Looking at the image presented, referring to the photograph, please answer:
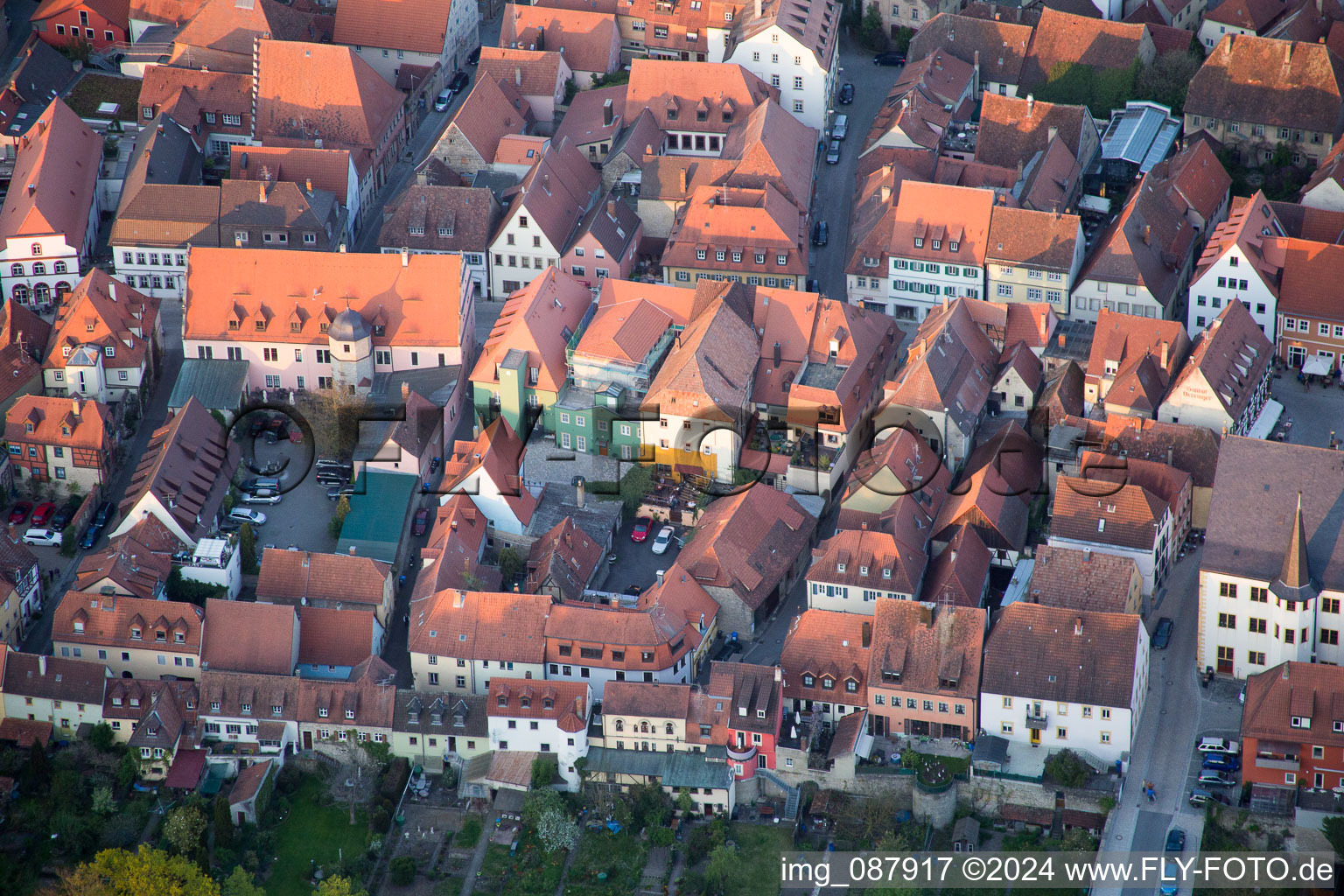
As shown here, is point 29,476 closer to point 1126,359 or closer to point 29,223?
point 29,223

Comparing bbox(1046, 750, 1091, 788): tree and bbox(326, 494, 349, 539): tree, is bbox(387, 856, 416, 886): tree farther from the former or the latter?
bbox(1046, 750, 1091, 788): tree

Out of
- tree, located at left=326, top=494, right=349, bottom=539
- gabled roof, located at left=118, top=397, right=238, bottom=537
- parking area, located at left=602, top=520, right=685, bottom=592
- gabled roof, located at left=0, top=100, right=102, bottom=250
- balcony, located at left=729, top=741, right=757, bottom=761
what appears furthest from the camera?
gabled roof, located at left=0, top=100, right=102, bottom=250

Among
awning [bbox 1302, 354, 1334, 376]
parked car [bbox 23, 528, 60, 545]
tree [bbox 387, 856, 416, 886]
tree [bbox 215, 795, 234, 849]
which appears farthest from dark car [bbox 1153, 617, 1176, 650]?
parked car [bbox 23, 528, 60, 545]

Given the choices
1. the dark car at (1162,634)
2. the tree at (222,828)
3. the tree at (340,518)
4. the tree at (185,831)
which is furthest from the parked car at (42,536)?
the dark car at (1162,634)

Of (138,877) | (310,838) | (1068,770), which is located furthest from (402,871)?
(1068,770)

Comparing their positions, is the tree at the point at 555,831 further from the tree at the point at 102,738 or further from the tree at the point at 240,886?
the tree at the point at 102,738

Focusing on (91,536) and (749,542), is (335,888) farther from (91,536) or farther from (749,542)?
(91,536)
